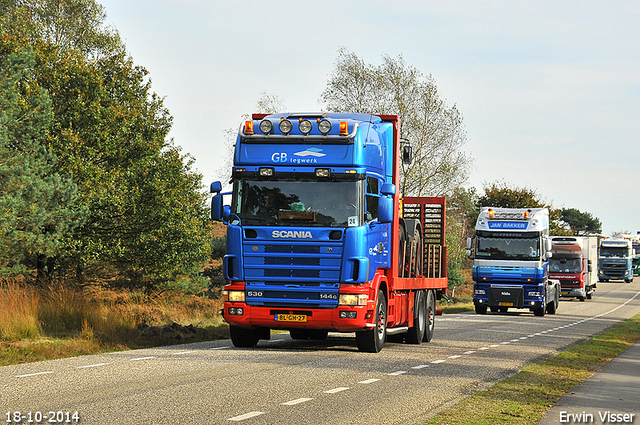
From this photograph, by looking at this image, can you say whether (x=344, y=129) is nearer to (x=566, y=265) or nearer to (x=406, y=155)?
(x=406, y=155)

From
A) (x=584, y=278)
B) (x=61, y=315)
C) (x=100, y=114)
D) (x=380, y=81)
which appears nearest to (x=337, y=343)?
(x=61, y=315)

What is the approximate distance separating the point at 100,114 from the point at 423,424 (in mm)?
23877

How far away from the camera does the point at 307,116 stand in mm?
14789

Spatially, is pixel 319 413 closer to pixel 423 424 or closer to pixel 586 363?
pixel 423 424

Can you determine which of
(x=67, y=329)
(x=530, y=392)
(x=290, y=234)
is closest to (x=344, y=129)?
(x=290, y=234)

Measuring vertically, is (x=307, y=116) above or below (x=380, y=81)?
below

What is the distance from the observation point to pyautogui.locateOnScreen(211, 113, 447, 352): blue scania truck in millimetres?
13844

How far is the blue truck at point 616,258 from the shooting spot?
73.2m

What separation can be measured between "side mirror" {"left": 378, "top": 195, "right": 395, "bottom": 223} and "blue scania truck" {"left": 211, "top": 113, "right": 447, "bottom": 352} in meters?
0.02

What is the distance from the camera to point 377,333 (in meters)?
14.8

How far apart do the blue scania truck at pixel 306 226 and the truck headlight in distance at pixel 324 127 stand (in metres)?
0.02

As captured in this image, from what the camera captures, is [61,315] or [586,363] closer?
[586,363]

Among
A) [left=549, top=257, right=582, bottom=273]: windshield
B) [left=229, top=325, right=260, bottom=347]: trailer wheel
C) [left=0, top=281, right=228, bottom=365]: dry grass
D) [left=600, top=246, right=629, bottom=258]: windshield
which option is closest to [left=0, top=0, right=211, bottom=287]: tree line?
[left=0, top=281, right=228, bottom=365]: dry grass

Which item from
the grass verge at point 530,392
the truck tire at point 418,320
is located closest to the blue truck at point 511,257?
the truck tire at point 418,320
